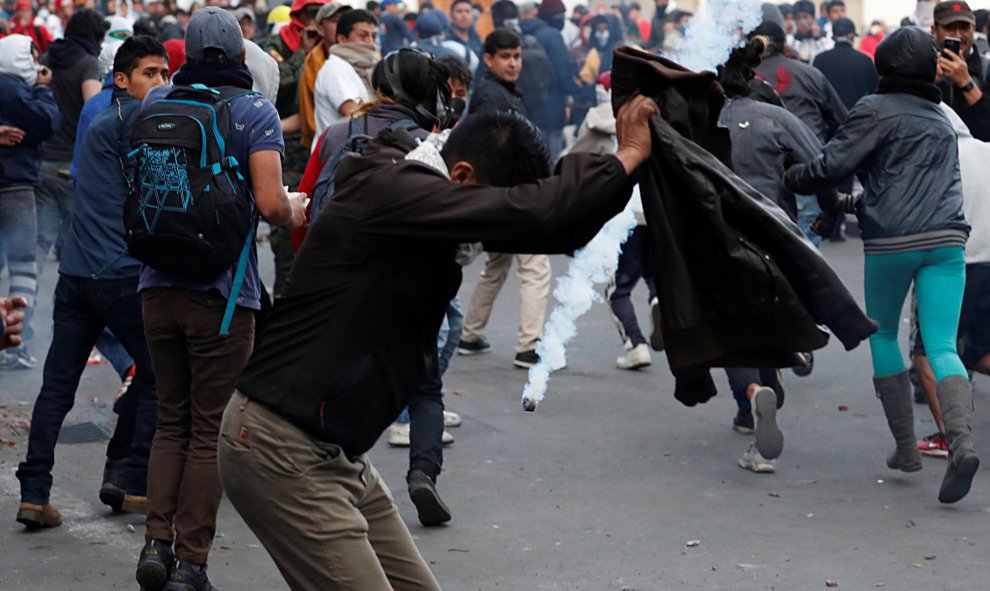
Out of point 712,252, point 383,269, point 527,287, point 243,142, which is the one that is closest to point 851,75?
point 527,287

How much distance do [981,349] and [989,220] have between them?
81 cm

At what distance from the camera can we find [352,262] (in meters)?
3.35

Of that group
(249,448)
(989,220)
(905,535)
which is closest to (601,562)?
(905,535)

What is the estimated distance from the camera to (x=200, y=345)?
5270 millimetres

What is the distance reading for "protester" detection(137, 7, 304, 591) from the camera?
5.22 meters

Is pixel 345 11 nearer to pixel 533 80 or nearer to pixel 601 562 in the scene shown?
pixel 601 562

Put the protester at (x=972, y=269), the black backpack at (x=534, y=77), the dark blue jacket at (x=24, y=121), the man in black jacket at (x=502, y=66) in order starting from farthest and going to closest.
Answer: the black backpack at (x=534, y=77) → the man in black jacket at (x=502, y=66) → the dark blue jacket at (x=24, y=121) → the protester at (x=972, y=269)

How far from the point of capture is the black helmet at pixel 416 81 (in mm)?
5938

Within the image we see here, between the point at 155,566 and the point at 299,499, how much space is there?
1968mm

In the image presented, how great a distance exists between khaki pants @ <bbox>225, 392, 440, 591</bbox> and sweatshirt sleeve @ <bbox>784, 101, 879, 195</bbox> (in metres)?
3.89

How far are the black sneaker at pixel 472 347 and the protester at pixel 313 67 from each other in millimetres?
2118

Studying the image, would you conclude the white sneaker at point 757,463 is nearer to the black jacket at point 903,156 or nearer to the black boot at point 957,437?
the black boot at point 957,437

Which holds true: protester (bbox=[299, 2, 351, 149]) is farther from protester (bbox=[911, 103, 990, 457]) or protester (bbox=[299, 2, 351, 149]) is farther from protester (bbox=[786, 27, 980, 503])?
protester (bbox=[911, 103, 990, 457])

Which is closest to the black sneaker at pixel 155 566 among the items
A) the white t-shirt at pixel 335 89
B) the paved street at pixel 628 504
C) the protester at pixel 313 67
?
the paved street at pixel 628 504
